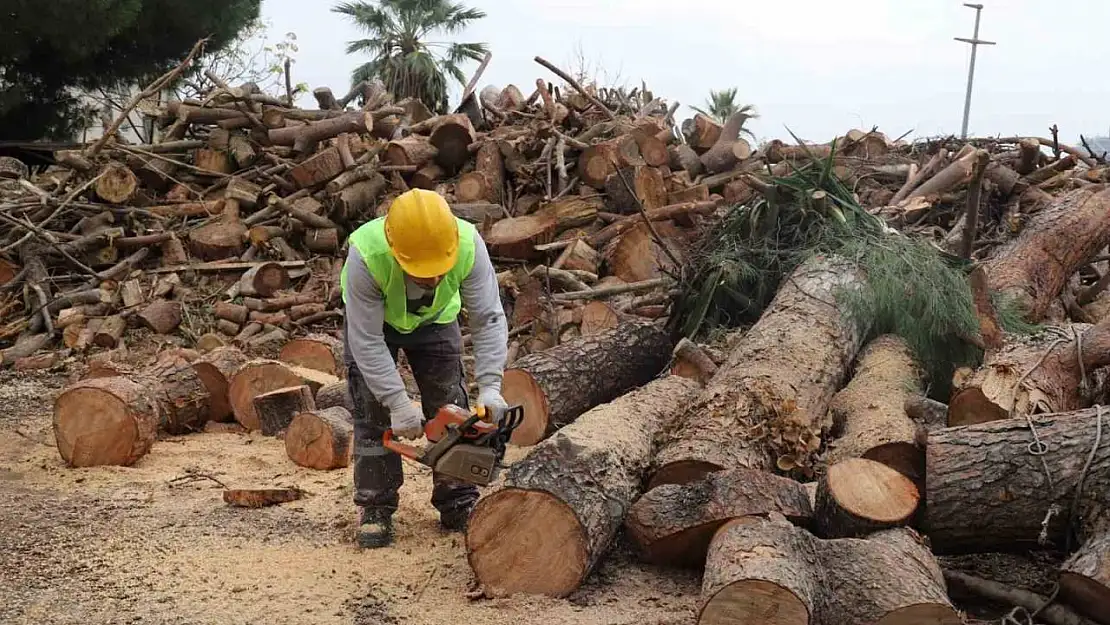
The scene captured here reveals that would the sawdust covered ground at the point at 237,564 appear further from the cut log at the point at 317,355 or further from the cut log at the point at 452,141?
the cut log at the point at 452,141

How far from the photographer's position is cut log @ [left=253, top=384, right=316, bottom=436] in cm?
588

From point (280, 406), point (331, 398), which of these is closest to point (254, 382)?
point (280, 406)

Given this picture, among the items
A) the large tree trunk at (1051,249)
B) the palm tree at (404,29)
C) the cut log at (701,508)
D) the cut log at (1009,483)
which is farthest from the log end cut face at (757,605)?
the palm tree at (404,29)

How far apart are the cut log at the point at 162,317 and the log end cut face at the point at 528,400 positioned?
12.9 feet

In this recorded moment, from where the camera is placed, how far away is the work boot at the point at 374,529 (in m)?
4.11

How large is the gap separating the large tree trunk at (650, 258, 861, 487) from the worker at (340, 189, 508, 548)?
0.88 m

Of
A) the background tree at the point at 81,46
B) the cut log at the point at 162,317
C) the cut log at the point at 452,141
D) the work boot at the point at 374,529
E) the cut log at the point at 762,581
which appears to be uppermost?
the background tree at the point at 81,46

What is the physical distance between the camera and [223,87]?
33.2 ft

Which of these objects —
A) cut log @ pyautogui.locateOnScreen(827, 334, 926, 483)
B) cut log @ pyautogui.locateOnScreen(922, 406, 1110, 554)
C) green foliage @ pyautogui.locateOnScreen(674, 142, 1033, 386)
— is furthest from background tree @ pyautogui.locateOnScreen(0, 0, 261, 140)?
cut log @ pyautogui.locateOnScreen(922, 406, 1110, 554)

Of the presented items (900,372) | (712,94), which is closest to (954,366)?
(900,372)

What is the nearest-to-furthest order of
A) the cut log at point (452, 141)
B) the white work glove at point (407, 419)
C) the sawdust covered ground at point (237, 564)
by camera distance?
the sawdust covered ground at point (237, 564)
the white work glove at point (407, 419)
the cut log at point (452, 141)

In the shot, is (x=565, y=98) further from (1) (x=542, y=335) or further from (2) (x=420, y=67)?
(2) (x=420, y=67)

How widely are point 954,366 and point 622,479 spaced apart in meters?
2.43

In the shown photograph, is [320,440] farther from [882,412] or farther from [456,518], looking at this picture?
[882,412]
